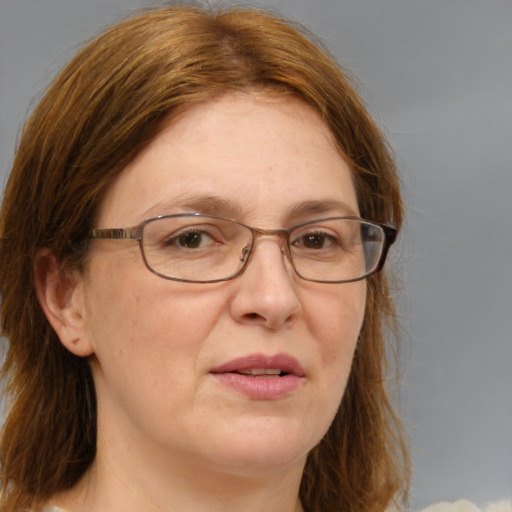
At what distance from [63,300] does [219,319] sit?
2.12 ft

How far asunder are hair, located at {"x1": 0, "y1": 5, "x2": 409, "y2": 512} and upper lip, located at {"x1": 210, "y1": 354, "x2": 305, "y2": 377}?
60 cm

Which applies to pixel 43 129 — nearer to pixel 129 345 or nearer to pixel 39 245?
pixel 39 245

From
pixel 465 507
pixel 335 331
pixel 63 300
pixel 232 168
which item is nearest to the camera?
pixel 232 168

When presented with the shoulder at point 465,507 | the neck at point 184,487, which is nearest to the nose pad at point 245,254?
the neck at point 184,487

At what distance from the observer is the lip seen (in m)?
3.04

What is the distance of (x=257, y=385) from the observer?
3064mm

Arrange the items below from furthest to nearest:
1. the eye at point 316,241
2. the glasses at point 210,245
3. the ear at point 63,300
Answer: the ear at point 63,300 → the eye at point 316,241 → the glasses at point 210,245

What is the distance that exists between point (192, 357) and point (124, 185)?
20.7 inches

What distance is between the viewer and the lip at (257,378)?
9.99ft

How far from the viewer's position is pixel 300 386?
315 cm

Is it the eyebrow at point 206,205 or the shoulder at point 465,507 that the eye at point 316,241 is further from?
the shoulder at point 465,507

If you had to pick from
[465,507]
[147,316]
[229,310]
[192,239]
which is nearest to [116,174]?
[192,239]

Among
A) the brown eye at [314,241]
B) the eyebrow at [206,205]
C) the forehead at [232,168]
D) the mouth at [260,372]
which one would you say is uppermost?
the forehead at [232,168]

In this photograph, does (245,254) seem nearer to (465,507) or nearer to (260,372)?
(260,372)
